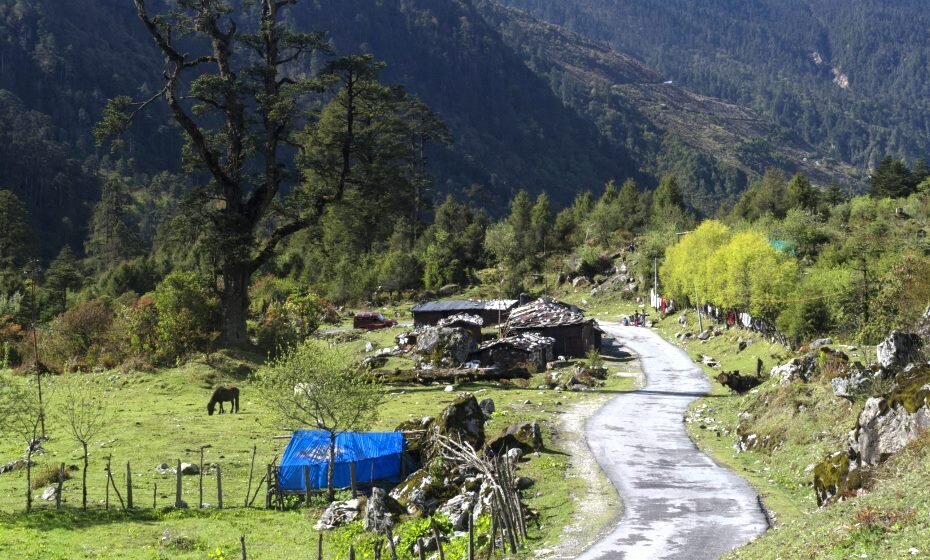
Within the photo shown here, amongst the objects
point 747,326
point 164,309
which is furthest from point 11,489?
point 747,326

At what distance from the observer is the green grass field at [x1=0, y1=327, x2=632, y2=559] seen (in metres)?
25.7

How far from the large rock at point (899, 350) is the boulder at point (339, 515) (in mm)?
21770

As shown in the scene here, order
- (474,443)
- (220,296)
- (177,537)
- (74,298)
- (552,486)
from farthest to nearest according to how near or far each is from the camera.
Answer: (74,298), (220,296), (474,443), (552,486), (177,537)

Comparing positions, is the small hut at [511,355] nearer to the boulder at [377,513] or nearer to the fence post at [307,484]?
the fence post at [307,484]

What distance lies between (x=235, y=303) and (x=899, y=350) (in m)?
42.9

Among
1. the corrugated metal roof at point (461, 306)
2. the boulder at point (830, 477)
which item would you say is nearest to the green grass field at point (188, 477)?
the boulder at point (830, 477)

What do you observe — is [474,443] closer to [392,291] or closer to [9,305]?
[9,305]

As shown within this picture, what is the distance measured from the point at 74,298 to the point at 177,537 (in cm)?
9018

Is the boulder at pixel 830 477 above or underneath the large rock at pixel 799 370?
underneath

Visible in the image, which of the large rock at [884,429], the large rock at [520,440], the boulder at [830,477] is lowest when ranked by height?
the large rock at [520,440]

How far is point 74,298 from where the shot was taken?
349 ft

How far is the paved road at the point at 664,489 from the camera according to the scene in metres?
21.8

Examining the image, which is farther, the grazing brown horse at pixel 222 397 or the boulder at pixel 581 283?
the boulder at pixel 581 283

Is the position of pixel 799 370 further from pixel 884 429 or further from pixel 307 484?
pixel 307 484
